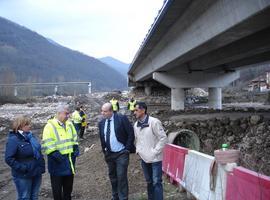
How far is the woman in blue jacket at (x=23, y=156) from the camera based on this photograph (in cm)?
678

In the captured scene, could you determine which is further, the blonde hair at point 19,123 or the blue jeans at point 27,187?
the blue jeans at point 27,187

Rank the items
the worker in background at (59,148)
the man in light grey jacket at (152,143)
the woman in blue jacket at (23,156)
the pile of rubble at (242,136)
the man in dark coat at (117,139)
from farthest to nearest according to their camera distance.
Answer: the pile of rubble at (242,136), the man in dark coat at (117,139), the man in light grey jacket at (152,143), the worker in background at (59,148), the woman in blue jacket at (23,156)

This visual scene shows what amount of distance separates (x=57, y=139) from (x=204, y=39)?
347 inches

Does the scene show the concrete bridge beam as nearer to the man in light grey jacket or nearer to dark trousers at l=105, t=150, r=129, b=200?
dark trousers at l=105, t=150, r=129, b=200

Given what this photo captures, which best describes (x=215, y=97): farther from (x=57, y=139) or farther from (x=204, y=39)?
(x=57, y=139)

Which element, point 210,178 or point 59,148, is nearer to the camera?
point 210,178

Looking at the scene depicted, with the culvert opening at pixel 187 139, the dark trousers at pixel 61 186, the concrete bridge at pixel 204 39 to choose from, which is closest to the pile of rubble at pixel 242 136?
the culvert opening at pixel 187 139

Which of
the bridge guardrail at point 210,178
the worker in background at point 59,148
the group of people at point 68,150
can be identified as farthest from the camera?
the worker in background at point 59,148

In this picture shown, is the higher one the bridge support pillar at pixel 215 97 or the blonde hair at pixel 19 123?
the bridge support pillar at pixel 215 97

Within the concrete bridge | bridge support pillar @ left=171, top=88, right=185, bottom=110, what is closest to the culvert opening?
the concrete bridge

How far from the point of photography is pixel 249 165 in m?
8.53

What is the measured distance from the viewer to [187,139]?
39.1ft

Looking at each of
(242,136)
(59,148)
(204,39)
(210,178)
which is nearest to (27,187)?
(59,148)

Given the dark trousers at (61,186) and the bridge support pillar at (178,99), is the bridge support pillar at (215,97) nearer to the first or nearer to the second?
the bridge support pillar at (178,99)
